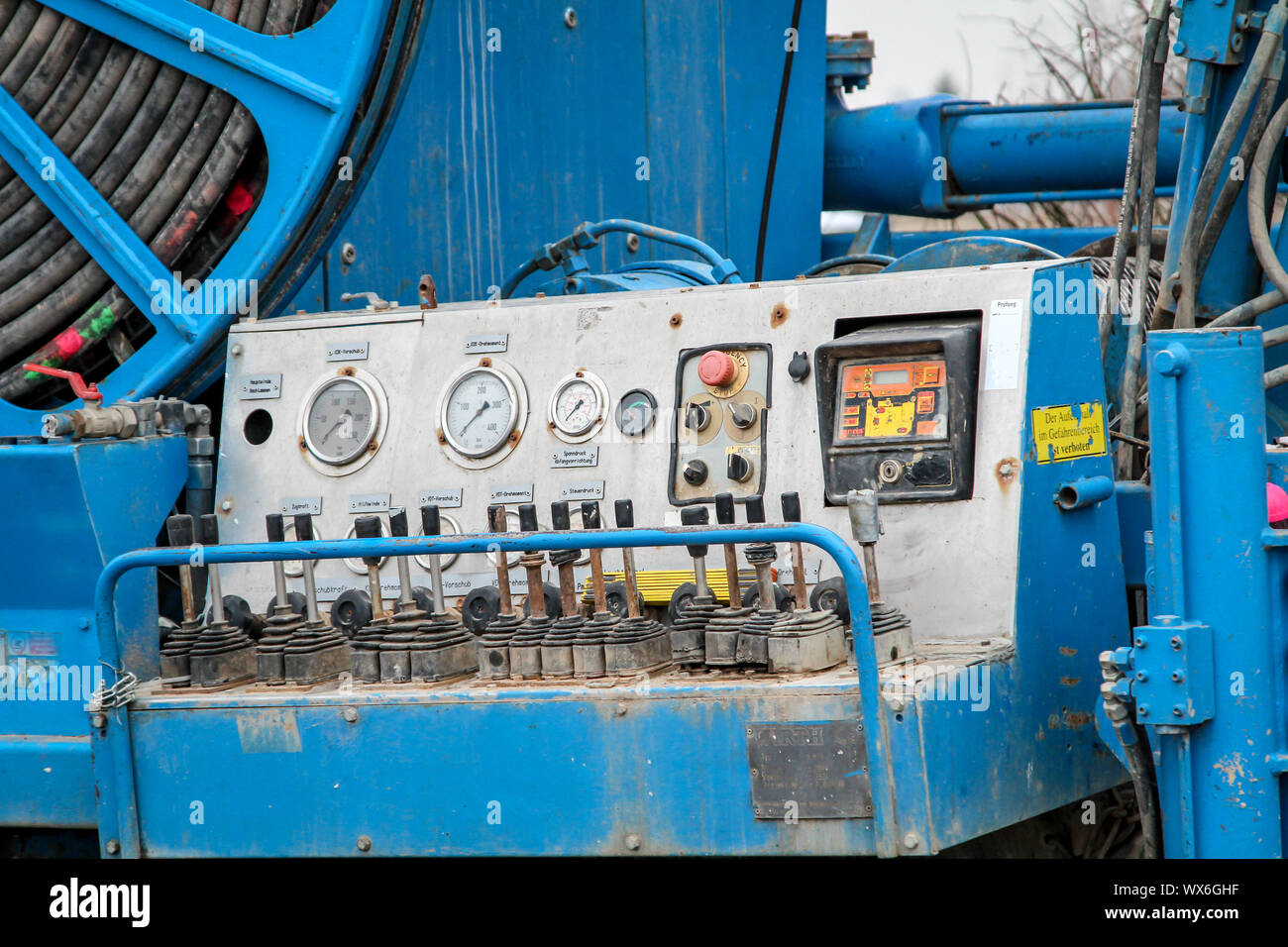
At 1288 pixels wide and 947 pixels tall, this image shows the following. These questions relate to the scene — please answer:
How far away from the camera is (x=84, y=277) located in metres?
4.07

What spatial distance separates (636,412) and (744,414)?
253 millimetres

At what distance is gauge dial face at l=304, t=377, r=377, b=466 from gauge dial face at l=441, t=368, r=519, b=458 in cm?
19

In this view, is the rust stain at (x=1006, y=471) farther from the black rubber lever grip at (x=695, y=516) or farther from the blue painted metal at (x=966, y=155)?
the blue painted metal at (x=966, y=155)

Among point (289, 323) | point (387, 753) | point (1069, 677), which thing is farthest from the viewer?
point (289, 323)

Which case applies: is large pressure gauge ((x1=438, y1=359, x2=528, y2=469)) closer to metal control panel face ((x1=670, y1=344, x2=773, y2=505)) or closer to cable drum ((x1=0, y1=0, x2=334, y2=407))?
metal control panel face ((x1=670, y1=344, x2=773, y2=505))

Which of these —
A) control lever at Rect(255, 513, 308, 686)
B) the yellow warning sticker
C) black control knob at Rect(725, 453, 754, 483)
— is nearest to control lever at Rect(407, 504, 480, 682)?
control lever at Rect(255, 513, 308, 686)

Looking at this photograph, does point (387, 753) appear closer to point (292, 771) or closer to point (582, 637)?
point (292, 771)

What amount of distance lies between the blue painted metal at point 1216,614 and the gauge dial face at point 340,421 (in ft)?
5.77

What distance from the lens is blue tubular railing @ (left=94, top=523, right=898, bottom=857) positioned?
9.04 feet

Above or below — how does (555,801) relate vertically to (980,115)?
below

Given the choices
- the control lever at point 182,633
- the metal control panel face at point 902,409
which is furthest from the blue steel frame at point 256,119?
the metal control panel face at point 902,409

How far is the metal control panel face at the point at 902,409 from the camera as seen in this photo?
3.24 meters

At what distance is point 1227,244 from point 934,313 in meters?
1.20

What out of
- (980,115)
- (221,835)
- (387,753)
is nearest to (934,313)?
(387,753)
